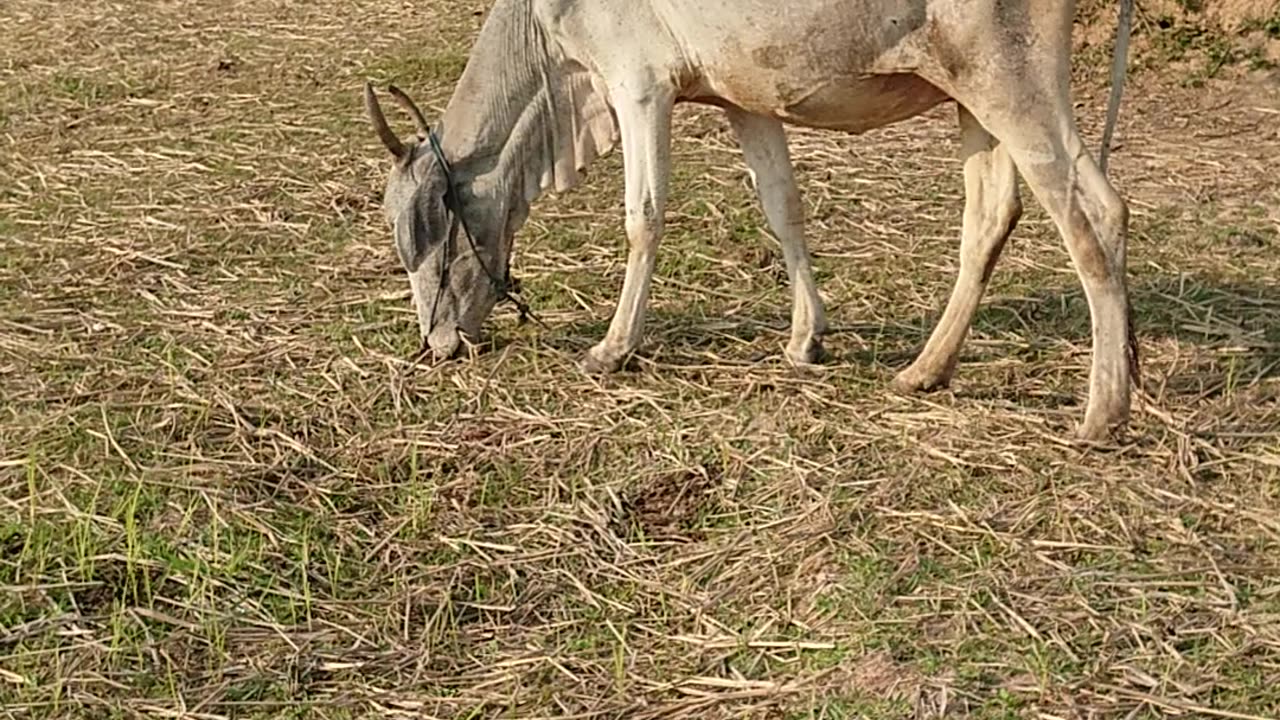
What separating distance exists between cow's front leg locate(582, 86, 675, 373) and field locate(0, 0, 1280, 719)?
0.44 feet

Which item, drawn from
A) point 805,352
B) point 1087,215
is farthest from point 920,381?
point 1087,215

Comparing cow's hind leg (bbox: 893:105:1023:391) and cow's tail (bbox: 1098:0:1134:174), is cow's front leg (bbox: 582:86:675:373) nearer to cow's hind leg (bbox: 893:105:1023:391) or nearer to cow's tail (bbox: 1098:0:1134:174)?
cow's hind leg (bbox: 893:105:1023:391)

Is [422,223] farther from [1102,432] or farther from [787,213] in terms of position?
[1102,432]

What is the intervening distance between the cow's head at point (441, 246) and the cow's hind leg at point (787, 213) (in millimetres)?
921

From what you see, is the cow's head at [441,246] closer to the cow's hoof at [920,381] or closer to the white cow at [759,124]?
the white cow at [759,124]

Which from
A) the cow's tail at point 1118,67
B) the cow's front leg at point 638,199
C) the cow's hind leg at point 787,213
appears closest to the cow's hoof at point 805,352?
the cow's hind leg at point 787,213

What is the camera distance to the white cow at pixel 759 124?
17.6 feet

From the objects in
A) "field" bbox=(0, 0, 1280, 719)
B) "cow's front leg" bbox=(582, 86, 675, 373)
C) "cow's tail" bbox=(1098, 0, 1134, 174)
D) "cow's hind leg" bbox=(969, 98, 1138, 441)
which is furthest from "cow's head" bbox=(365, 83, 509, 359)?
"cow's tail" bbox=(1098, 0, 1134, 174)

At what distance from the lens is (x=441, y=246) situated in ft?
21.3

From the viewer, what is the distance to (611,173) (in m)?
8.77

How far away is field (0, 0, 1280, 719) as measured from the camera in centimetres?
450

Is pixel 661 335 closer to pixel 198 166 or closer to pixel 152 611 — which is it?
pixel 152 611

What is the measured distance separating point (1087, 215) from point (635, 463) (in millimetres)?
1555

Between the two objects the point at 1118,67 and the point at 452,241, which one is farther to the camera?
the point at 452,241
